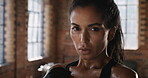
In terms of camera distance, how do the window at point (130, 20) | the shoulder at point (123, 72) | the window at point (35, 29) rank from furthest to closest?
the window at point (130, 20), the window at point (35, 29), the shoulder at point (123, 72)

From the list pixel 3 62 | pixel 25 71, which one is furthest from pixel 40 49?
pixel 3 62

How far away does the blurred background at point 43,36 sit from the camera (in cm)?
480

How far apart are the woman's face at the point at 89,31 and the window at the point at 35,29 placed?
490 centimetres

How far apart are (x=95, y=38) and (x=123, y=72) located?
0.46ft

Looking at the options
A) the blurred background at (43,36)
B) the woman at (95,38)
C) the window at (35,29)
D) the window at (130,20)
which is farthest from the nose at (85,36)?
the window at (130,20)

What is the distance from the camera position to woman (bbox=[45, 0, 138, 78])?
0.78 meters

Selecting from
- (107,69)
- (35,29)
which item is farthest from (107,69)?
(35,29)

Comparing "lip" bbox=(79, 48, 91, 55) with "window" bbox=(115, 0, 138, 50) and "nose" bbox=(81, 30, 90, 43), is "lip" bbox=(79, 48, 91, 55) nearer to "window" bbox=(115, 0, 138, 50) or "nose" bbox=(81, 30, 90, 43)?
"nose" bbox=(81, 30, 90, 43)

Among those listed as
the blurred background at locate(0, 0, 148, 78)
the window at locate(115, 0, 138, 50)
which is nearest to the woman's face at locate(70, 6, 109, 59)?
the blurred background at locate(0, 0, 148, 78)

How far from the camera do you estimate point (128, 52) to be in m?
6.32

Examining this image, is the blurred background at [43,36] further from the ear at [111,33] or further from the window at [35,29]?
the ear at [111,33]

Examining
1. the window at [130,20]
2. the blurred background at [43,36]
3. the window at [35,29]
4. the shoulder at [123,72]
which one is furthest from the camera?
the window at [130,20]

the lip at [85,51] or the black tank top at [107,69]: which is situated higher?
the lip at [85,51]

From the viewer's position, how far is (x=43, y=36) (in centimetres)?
645
